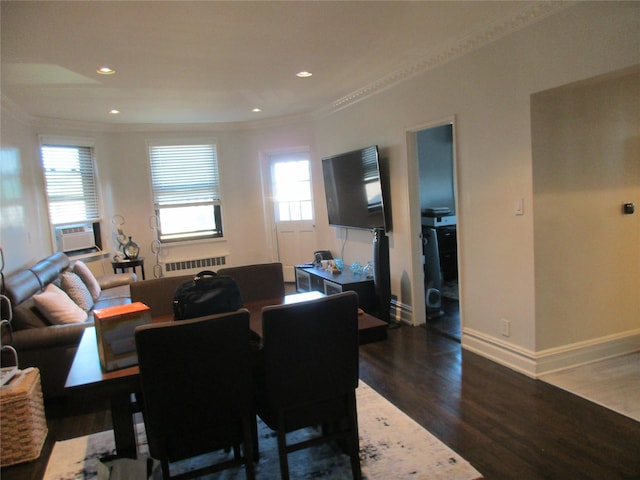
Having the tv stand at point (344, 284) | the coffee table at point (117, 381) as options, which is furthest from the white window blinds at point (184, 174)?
the coffee table at point (117, 381)

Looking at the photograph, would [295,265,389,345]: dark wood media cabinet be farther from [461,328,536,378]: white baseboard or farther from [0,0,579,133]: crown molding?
[0,0,579,133]: crown molding

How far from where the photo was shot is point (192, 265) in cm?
665

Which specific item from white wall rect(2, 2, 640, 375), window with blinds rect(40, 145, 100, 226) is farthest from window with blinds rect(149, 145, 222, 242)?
white wall rect(2, 2, 640, 375)

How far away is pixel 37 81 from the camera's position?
3.79 meters

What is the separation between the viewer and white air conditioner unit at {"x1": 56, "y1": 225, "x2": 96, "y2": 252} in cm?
553

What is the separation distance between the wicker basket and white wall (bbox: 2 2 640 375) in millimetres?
1864

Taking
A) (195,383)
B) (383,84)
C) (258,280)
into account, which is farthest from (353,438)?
(383,84)

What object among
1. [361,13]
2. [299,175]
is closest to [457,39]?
[361,13]

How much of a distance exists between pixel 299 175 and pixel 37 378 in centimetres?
451

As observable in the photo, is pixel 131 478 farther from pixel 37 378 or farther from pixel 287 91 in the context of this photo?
pixel 287 91

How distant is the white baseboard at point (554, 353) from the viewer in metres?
3.11

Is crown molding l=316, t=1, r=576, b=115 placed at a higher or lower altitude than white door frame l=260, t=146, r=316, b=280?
higher

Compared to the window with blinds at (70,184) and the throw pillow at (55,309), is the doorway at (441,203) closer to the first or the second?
the throw pillow at (55,309)

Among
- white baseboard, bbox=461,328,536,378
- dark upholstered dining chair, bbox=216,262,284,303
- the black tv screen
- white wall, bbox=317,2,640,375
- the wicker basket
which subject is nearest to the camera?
the wicker basket
